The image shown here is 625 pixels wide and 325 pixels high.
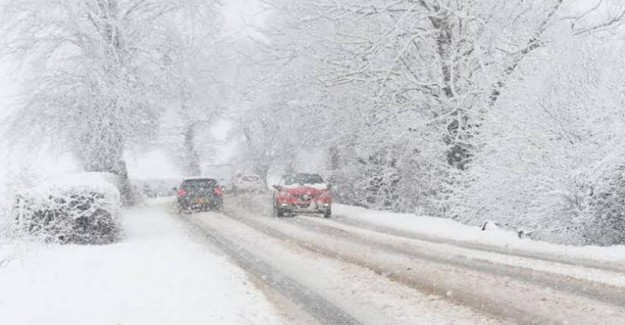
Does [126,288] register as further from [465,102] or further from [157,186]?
[157,186]

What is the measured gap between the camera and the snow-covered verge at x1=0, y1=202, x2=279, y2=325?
786cm

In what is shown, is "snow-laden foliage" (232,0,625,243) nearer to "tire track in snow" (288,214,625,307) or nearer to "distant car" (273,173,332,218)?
"distant car" (273,173,332,218)

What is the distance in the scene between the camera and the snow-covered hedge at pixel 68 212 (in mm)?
14984

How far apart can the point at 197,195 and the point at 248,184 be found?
18.2m

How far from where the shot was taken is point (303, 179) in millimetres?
25453

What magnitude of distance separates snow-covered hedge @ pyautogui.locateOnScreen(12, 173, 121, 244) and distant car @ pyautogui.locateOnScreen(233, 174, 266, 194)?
103 ft

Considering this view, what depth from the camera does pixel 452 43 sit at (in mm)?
21453

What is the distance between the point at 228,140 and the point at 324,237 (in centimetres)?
4882

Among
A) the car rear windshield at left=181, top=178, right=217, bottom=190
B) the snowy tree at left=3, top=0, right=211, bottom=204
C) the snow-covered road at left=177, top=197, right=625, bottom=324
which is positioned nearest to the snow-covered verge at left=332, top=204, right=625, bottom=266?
the snow-covered road at left=177, top=197, right=625, bottom=324

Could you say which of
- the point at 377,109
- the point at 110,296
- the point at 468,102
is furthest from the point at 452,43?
the point at 110,296

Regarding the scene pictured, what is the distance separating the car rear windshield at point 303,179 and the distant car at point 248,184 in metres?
22.0

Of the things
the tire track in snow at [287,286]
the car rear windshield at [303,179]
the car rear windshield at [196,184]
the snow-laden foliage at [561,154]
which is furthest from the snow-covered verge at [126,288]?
the car rear windshield at [196,184]

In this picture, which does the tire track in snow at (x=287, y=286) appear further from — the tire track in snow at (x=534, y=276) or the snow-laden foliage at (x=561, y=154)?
the snow-laden foliage at (x=561, y=154)

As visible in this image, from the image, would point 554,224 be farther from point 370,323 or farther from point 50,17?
point 50,17
